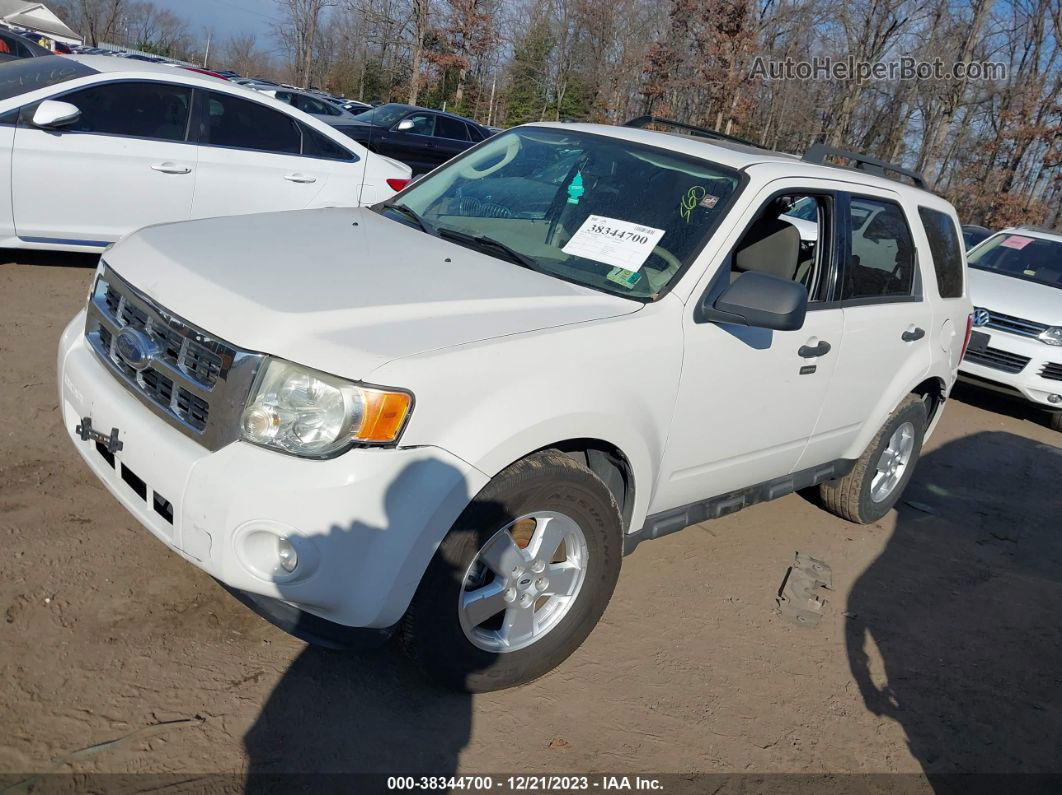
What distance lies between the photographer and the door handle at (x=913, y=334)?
441cm

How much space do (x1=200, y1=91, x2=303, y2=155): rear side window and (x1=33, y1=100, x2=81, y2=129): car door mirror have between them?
3.14ft

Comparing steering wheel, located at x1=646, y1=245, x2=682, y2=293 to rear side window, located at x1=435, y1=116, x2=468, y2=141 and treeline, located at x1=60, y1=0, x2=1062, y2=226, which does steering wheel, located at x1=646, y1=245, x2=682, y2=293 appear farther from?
treeline, located at x1=60, y1=0, x2=1062, y2=226

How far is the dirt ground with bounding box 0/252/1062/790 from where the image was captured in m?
2.70

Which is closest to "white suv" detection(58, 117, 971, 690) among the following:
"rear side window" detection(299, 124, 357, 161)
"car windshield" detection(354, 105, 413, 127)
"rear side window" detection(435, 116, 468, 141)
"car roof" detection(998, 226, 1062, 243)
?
"rear side window" detection(299, 124, 357, 161)

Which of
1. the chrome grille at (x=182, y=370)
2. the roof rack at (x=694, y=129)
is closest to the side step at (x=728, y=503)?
the chrome grille at (x=182, y=370)

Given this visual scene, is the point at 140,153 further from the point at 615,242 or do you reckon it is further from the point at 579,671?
the point at 579,671

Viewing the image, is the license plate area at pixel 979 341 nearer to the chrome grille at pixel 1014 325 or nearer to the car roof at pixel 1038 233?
the chrome grille at pixel 1014 325

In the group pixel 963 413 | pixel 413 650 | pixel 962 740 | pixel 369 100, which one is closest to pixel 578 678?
pixel 413 650

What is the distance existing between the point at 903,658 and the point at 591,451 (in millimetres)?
1827

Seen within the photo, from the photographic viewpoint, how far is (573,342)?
Result: 2.83m

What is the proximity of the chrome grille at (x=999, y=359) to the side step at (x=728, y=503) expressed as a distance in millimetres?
4391

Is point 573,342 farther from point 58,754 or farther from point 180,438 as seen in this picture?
point 58,754

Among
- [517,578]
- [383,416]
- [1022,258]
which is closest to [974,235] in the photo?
[1022,258]

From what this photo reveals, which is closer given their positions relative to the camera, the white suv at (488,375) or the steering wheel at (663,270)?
the white suv at (488,375)
